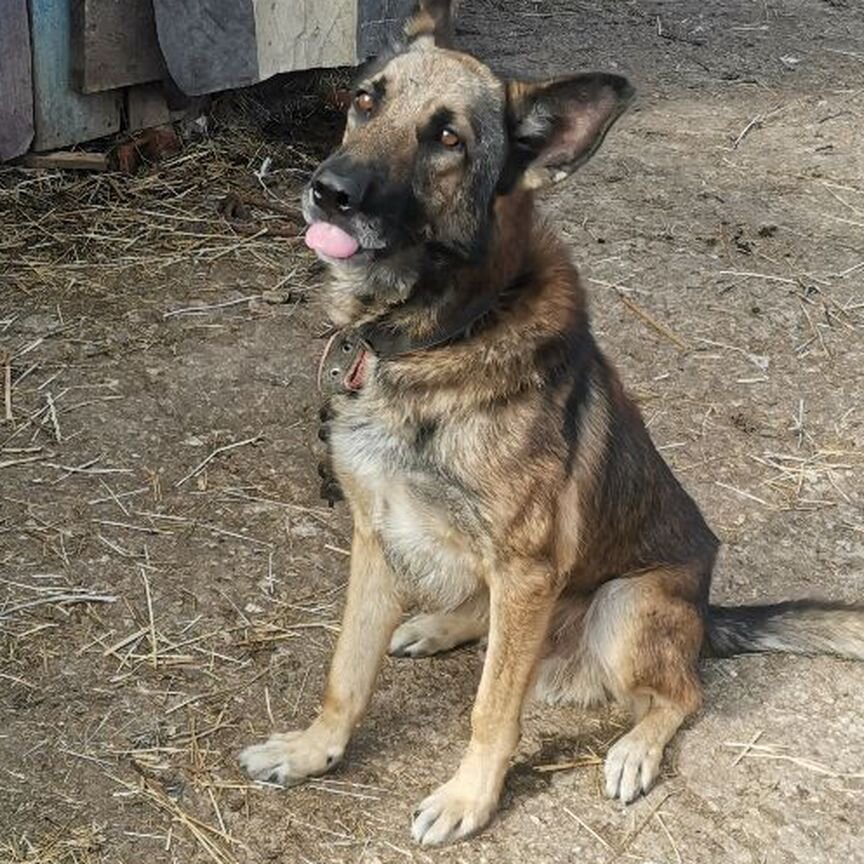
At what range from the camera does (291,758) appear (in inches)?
144

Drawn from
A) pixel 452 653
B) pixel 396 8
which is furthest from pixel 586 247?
pixel 452 653

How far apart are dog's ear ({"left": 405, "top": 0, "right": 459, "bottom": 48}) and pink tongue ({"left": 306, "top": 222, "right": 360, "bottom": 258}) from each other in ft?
2.13

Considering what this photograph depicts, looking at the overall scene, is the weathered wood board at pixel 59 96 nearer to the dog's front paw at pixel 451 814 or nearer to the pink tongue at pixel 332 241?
the pink tongue at pixel 332 241

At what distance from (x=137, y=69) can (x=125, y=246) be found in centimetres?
98

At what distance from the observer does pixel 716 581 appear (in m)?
4.61

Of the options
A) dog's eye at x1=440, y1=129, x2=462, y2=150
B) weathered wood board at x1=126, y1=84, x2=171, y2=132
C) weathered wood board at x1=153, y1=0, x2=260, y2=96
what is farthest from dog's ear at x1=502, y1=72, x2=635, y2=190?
weathered wood board at x1=126, y1=84, x2=171, y2=132

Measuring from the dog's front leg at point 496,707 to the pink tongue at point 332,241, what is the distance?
33.2 inches

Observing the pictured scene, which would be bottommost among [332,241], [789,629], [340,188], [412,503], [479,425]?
[789,629]

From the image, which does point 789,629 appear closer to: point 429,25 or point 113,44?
point 429,25

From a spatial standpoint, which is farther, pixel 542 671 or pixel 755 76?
pixel 755 76

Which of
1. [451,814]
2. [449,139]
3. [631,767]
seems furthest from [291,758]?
[449,139]

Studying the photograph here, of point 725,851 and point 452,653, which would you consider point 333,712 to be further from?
point 725,851

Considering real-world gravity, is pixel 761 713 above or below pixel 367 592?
below

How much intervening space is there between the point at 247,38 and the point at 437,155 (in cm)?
372
